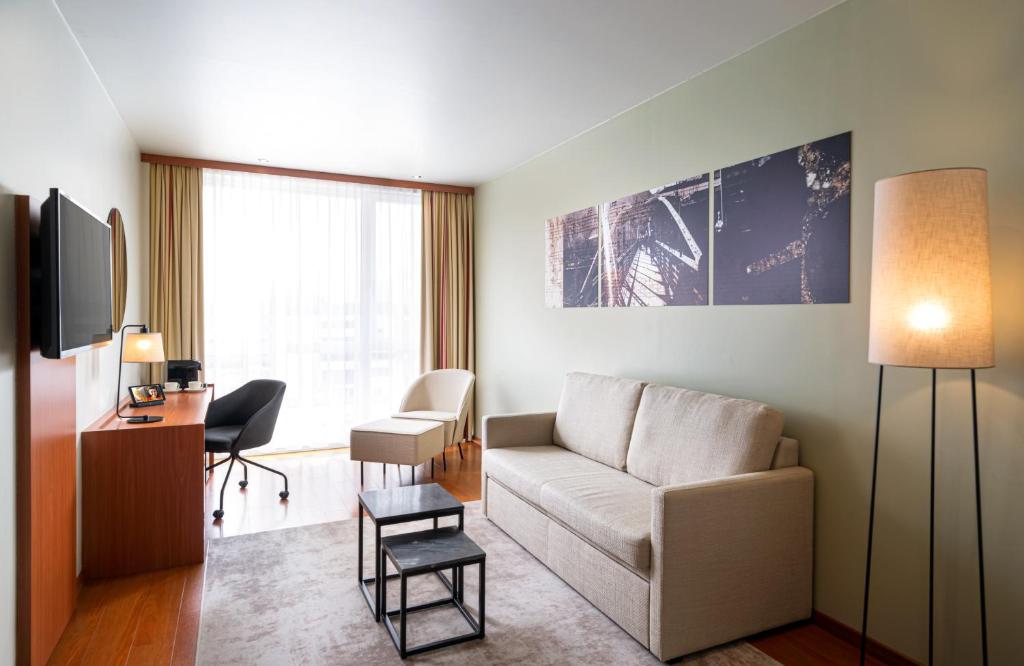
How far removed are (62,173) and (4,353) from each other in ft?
3.77

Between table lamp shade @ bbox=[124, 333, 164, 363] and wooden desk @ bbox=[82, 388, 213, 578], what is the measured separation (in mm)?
721

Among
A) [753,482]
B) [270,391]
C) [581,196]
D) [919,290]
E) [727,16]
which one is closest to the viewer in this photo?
[919,290]

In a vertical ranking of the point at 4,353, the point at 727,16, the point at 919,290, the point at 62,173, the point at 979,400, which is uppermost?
the point at 727,16

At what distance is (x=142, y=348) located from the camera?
4059 mm

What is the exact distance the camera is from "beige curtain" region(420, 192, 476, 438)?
6.37 meters

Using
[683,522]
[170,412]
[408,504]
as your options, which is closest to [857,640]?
[683,522]

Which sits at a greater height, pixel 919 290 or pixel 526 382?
pixel 919 290

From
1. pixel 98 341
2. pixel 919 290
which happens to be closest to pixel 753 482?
pixel 919 290

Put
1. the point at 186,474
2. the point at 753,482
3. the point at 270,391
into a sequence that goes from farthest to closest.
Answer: the point at 270,391 → the point at 186,474 → the point at 753,482

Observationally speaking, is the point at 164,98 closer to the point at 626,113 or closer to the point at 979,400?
the point at 626,113

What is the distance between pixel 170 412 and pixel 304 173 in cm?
283

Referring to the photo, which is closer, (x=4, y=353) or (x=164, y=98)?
(x=4, y=353)

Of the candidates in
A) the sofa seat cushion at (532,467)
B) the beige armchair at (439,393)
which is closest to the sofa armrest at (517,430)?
the sofa seat cushion at (532,467)

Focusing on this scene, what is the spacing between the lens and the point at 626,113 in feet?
13.2
